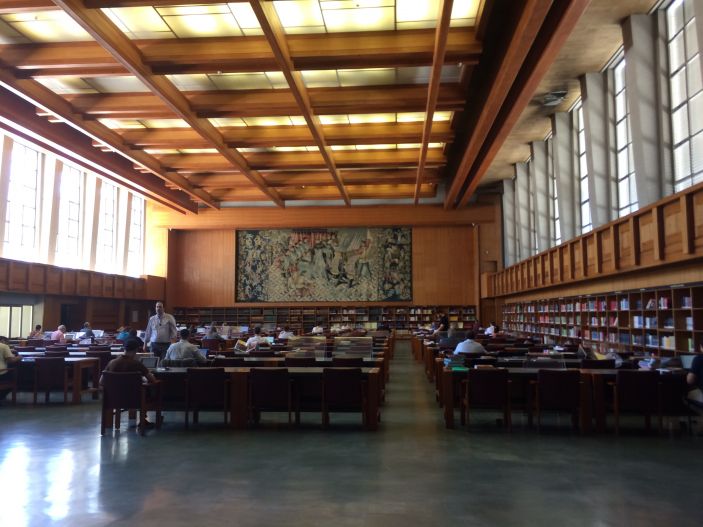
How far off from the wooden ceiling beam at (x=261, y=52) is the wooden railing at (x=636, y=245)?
15.1 ft

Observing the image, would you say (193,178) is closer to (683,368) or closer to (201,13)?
(201,13)

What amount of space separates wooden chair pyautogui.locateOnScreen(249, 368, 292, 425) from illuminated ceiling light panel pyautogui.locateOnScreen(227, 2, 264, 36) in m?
6.52

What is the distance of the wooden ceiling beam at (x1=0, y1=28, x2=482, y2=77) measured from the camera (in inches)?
454

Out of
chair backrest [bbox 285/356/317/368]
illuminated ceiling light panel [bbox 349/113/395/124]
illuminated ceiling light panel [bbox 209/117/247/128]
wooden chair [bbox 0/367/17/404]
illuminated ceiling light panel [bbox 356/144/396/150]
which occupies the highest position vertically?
illuminated ceiling light panel [bbox 356/144/396/150]

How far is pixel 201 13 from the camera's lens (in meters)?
10.7

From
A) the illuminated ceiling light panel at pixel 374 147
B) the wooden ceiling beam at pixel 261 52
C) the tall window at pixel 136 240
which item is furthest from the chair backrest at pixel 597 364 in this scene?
the tall window at pixel 136 240

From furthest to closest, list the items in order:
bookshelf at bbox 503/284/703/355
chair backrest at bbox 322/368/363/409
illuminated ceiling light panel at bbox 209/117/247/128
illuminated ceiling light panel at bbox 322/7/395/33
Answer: illuminated ceiling light panel at bbox 209/117/247/128 → illuminated ceiling light panel at bbox 322/7/395/33 → bookshelf at bbox 503/284/703/355 → chair backrest at bbox 322/368/363/409

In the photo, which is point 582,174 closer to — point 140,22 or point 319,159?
point 319,159

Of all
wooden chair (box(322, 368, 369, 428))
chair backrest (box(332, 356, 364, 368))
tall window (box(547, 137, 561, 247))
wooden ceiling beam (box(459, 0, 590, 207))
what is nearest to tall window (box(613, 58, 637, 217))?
wooden ceiling beam (box(459, 0, 590, 207))

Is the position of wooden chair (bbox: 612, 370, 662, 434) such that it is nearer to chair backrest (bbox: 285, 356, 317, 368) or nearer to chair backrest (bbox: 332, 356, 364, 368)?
chair backrest (bbox: 332, 356, 364, 368)

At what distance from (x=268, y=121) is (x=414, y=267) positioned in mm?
13798

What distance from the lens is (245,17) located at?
10.9m

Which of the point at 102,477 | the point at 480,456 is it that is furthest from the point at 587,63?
the point at 102,477

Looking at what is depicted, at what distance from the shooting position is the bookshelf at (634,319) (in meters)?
9.75
